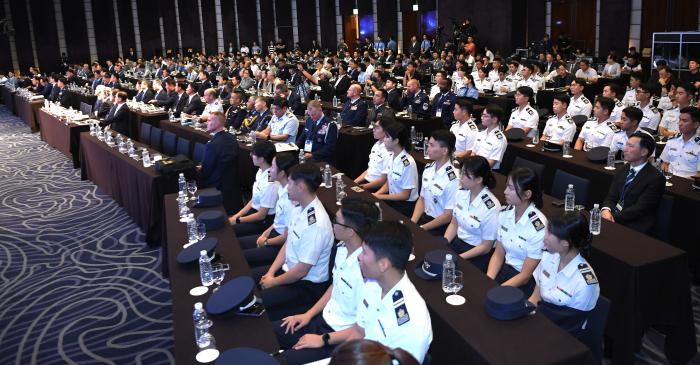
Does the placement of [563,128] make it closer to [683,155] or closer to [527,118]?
[527,118]

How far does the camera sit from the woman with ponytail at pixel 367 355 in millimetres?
1441

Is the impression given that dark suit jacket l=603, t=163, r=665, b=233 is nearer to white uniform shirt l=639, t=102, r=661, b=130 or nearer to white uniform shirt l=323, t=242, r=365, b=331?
white uniform shirt l=323, t=242, r=365, b=331

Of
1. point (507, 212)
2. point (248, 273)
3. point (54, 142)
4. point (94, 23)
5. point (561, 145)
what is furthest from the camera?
point (94, 23)

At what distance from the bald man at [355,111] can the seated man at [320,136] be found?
59.5 inches

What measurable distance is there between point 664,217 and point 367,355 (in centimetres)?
364

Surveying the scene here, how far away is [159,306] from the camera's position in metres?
4.59

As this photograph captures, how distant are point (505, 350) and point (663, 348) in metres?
1.95

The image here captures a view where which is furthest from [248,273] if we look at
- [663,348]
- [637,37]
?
[637,37]

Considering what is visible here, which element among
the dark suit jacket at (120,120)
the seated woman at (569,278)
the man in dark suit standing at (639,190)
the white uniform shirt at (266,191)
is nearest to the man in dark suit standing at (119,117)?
the dark suit jacket at (120,120)

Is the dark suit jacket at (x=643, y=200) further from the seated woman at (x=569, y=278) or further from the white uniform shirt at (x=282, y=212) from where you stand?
the white uniform shirt at (x=282, y=212)

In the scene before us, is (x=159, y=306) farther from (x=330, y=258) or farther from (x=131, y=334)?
(x=330, y=258)

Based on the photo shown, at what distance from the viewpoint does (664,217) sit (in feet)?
13.9

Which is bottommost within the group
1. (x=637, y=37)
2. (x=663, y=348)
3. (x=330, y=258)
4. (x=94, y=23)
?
(x=663, y=348)

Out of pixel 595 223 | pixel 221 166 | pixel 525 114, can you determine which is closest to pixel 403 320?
pixel 595 223
